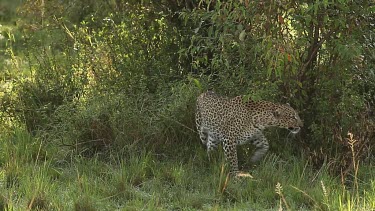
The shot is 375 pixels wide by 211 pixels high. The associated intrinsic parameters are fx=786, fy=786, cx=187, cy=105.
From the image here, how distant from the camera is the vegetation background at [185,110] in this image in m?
6.08

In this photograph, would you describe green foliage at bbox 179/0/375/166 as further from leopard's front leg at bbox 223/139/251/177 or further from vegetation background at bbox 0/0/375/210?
leopard's front leg at bbox 223/139/251/177

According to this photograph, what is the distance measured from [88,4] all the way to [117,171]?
3.30 metres

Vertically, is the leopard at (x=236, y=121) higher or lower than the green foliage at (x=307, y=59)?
lower

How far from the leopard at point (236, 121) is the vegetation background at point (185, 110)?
5.1 inches

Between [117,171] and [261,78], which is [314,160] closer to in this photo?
[261,78]

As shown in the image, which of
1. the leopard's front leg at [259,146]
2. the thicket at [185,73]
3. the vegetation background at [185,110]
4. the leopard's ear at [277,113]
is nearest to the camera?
the vegetation background at [185,110]

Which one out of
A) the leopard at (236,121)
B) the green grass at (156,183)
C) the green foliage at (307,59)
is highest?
the green foliage at (307,59)

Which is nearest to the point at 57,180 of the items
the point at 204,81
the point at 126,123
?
the point at 126,123

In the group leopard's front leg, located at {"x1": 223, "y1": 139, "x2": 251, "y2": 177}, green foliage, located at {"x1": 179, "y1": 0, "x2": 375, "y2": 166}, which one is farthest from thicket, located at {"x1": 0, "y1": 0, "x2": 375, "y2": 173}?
leopard's front leg, located at {"x1": 223, "y1": 139, "x2": 251, "y2": 177}

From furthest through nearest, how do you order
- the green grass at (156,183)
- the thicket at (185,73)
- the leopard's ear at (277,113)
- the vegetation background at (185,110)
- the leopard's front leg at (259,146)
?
the leopard's front leg at (259,146), the leopard's ear at (277,113), the thicket at (185,73), the vegetation background at (185,110), the green grass at (156,183)

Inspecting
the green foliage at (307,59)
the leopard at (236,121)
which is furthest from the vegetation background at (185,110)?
the leopard at (236,121)

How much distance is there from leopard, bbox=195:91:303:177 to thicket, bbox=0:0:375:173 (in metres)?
0.16

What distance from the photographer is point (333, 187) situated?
6.21 m

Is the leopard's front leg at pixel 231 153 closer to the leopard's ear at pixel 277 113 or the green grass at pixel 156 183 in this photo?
the green grass at pixel 156 183
